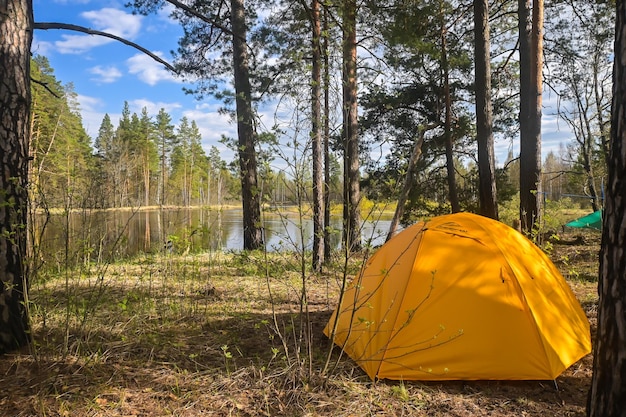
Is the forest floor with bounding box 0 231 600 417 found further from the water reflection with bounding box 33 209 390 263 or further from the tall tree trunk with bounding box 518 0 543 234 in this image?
the tall tree trunk with bounding box 518 0 543 234

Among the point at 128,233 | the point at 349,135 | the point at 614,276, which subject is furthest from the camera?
the point at 349,135

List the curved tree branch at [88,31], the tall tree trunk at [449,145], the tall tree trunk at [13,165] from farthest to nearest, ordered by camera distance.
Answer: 1. the tall tree trunk at [449,145]
2. the curved tree branch at [88,31]
3. the tall tree trunk at [13,165]

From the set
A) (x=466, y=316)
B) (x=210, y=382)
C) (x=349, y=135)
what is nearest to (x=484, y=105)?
(x=349, y=135)

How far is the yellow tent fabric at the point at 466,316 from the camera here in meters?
2.71

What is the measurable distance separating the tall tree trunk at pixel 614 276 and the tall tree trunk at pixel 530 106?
5.82m

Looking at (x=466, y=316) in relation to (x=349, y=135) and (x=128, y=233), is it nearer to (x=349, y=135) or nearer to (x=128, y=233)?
(x=128, y=233)

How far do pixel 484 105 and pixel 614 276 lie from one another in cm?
551

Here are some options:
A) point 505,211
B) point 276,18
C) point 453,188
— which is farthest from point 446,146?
point 276,18

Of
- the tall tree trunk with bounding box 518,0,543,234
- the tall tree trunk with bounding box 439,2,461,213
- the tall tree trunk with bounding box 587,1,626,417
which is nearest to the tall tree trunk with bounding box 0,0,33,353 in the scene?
the tall tree trunk with bounding box 587,1,626,417

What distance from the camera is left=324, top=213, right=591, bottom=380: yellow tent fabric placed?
2.71 metres

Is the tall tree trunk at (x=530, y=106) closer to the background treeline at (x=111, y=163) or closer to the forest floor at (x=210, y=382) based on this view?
the forest floor at (x=210, y=382)

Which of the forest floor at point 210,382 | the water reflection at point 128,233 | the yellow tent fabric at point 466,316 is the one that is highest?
the water reflection at point 128,233

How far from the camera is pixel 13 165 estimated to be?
2686mm

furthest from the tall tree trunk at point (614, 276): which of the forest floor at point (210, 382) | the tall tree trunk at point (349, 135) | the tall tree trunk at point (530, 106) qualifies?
the tall tree trunk at point (530, 106)
